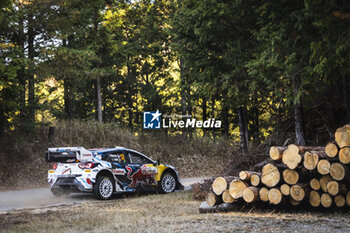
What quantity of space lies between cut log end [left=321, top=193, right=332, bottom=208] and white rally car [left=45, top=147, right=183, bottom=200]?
683 cm

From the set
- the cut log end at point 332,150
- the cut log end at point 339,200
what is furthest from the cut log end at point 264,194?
the cut log end at point 332,150

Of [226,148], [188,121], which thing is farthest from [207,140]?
[188,121]

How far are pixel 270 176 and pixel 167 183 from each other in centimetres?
623

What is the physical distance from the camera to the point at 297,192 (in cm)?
912

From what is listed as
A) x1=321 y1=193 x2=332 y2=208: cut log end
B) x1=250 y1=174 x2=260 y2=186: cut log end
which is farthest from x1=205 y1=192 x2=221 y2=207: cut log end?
x1=321 y1=193 x2=332 y2=208: cut log end

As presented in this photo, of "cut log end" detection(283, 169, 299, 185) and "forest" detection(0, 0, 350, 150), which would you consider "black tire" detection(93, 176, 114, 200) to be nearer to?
"forest" detection(0, 0, 350, 150)

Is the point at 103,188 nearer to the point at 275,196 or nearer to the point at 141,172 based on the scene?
the point at 141,172

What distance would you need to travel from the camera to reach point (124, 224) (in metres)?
8.22

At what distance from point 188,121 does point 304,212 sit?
23.9m

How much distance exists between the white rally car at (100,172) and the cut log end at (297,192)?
6332 mm

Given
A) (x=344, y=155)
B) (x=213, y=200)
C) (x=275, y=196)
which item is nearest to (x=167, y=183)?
(x=213, y=200)

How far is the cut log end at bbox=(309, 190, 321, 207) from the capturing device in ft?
Result: 29.8

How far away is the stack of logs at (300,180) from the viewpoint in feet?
29.0

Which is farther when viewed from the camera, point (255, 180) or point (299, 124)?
point (299, 124)
